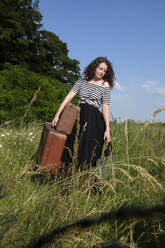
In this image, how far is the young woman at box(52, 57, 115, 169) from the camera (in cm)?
322

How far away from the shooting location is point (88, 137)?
3242 millimetres

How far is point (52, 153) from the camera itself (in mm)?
2699

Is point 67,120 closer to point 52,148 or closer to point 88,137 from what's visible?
point 52,148

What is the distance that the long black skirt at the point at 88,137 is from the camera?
3.19 metres

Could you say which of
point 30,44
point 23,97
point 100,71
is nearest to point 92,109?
point 100,71

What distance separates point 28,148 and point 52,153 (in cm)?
154

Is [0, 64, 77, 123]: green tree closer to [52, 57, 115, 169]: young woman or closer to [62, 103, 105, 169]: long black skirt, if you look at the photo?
[52, 57, 115, 169]: young woman

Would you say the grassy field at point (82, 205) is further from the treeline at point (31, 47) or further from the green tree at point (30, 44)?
the green tree at point (30, 44)

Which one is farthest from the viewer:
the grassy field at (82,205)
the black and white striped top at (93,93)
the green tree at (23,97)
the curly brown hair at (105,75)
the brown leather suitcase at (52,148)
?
the green tree at (23,97)

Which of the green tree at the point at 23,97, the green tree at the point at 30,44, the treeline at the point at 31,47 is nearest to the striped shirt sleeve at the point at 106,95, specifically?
the green tree at the point at 23,97

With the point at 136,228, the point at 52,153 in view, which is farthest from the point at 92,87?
the point at 136,228

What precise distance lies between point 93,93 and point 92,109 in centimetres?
26

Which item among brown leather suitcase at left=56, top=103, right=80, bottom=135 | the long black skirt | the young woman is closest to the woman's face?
the young woman

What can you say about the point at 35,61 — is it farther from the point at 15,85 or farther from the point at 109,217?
the point at 109,217
